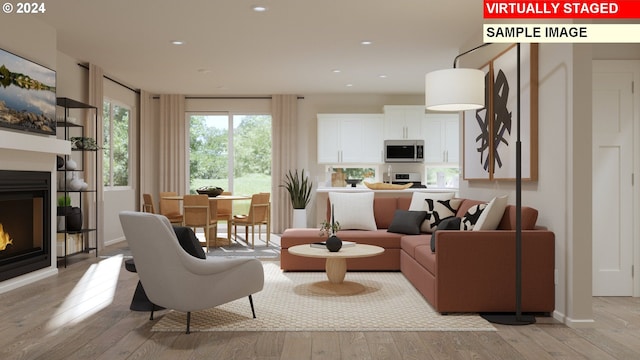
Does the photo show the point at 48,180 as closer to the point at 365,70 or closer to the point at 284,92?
the point at 365,70

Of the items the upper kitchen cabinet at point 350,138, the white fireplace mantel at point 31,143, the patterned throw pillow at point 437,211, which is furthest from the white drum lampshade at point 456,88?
the upper kitchen cabinet at point 350,138

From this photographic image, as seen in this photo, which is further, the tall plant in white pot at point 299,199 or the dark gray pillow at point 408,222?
Result: the tall plant in white pot at point 299,199

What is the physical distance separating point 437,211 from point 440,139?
→ 392 cm

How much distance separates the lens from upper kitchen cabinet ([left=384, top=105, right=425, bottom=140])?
9891 millimetres

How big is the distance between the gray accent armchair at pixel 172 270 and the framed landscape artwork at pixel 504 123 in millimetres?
2644

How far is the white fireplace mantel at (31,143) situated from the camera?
4871 mm

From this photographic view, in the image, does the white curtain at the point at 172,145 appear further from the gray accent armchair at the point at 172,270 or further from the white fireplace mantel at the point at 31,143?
the gray accent armchair at the point at 172,270

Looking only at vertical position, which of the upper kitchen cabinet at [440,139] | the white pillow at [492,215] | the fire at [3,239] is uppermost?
the upper kitchen cabinet at [440,139]

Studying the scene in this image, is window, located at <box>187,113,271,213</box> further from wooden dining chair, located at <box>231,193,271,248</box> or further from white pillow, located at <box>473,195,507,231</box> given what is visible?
white pillow, located at <box>473,195,507,231</box>

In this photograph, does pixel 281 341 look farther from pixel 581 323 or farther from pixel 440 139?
pixel 440 139

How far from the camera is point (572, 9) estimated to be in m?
3.94

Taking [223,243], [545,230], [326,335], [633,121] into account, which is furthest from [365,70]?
[326,335]

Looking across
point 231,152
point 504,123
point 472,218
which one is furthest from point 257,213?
point 504,123

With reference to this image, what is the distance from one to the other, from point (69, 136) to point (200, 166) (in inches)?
143
